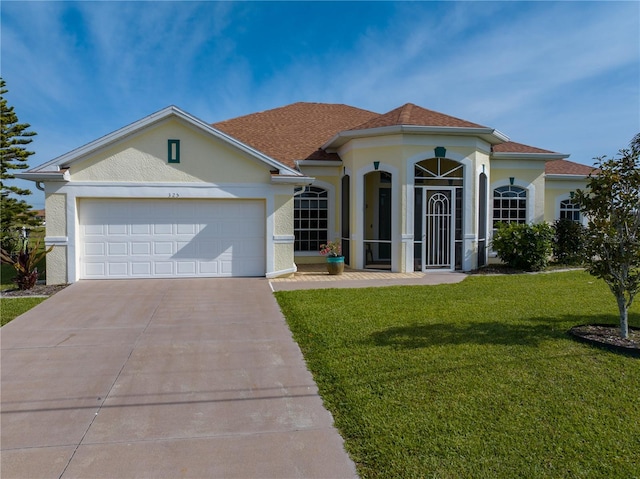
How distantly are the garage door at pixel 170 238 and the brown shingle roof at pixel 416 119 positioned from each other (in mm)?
4620

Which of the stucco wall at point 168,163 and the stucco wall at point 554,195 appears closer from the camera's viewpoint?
the stucco wall at point 168,163

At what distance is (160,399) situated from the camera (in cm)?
474

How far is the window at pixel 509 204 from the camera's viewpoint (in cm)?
1648

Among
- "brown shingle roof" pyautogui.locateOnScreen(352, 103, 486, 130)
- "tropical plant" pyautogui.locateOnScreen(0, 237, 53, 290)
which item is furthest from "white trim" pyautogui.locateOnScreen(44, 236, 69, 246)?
"brown shingle roof" pyautogui.locateOnScreen(352, 103, 486, 130)

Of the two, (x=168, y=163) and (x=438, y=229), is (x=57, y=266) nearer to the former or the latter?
(x=168, y=163)

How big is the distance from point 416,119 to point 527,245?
5206 mm

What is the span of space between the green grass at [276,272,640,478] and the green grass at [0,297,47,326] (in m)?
5.23

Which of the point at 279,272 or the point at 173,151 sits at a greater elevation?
the point at 173,151

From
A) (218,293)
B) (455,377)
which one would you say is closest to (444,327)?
(455,377)

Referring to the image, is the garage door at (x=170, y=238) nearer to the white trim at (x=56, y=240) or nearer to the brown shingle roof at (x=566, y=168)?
the white trim at (x=56, y=240)

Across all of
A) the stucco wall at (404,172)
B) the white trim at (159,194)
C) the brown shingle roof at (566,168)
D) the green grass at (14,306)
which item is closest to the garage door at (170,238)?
the white trim at (159,194)

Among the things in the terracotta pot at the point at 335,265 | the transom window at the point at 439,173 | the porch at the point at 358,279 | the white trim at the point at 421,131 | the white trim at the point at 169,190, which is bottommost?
the porch at the point at 358,279

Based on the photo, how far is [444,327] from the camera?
7.07 metres

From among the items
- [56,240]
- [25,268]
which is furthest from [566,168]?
[25,268]
